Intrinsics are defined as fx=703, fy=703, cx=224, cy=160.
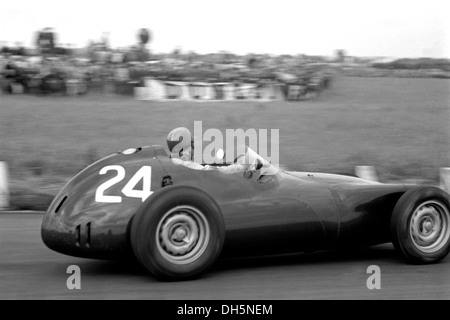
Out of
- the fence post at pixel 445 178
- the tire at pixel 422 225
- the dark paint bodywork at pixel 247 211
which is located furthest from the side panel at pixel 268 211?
the fence post at pixel 445 178

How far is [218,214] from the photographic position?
4.55 meters

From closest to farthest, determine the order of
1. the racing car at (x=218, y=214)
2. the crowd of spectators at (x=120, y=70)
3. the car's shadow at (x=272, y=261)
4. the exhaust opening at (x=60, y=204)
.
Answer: the racing car at (x=218, y=214)
the exhaust opening at (x=60, y=204)
the car's shadow at (x=272, y=261)
the crowd of spectators at (x=120, y=70)

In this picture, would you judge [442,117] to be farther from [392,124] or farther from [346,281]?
[346,281]

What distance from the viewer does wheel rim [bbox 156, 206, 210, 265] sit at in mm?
4492

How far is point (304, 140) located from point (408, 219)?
718cm

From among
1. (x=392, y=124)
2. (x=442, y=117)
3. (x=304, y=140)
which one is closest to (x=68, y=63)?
(x=304, y=140)

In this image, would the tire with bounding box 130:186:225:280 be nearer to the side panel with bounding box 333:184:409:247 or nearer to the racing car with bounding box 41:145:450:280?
the racing car with bounding box 41:145:450:280

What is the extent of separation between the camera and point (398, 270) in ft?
16.3

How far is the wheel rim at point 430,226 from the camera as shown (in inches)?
202

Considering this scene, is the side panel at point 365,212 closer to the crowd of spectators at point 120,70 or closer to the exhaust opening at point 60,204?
the exhaust opening at point 60,204

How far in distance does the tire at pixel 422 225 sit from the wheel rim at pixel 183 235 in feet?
4.76

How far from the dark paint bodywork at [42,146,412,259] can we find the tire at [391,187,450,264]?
0.68 feet

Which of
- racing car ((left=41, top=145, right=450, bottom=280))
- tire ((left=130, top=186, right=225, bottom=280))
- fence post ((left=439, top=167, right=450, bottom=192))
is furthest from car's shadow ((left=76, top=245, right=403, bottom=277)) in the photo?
fence post ((left=439, top=167, right=450, bottom=192))

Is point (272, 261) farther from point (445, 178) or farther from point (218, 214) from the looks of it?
point (445, 178)
